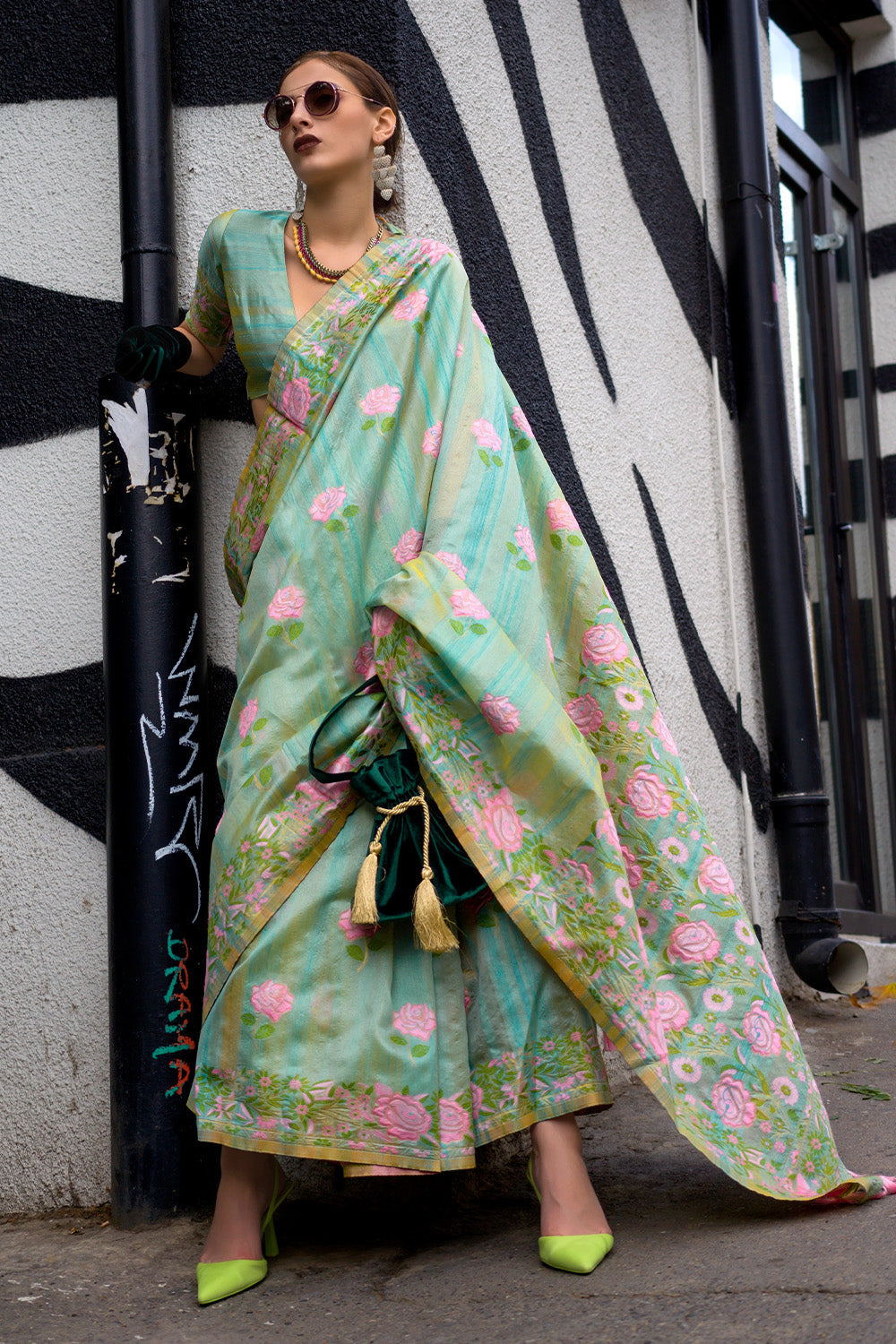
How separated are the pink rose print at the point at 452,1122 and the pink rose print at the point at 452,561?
0.77 meters

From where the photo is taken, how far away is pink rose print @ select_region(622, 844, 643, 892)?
2012 mm

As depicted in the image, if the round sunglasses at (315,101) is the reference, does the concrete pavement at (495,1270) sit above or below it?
below

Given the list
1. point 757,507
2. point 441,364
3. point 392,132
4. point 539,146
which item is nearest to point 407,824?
point 441,364

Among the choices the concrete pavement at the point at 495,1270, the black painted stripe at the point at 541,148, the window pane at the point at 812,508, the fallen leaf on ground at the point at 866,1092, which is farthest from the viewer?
the window pane at the point at 812,508

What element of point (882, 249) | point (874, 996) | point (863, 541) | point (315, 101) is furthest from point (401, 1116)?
point (882, 249)

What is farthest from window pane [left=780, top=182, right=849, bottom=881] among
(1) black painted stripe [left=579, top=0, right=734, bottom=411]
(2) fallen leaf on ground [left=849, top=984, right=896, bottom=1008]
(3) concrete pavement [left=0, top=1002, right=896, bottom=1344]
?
(3) concrete pavement [left=0, top=1002, right=896, bottom=1344]

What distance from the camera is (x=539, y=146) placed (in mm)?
2900

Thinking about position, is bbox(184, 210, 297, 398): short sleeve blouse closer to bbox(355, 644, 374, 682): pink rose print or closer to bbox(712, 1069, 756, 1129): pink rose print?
bbox(355, 644, 374, 682): pink rose print

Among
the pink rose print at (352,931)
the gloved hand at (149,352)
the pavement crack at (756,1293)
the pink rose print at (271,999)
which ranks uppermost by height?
the gloved hand at (149,352)

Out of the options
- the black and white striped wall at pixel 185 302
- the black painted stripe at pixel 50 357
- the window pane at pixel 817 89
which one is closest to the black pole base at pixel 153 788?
the black and white striped wall at pixel 185 302

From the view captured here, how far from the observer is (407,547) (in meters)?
1.97

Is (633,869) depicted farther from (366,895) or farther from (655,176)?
(655,176)

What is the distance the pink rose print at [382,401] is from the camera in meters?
2.00

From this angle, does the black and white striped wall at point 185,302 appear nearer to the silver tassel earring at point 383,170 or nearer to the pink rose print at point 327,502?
the silver tassel earring at point 383,170
